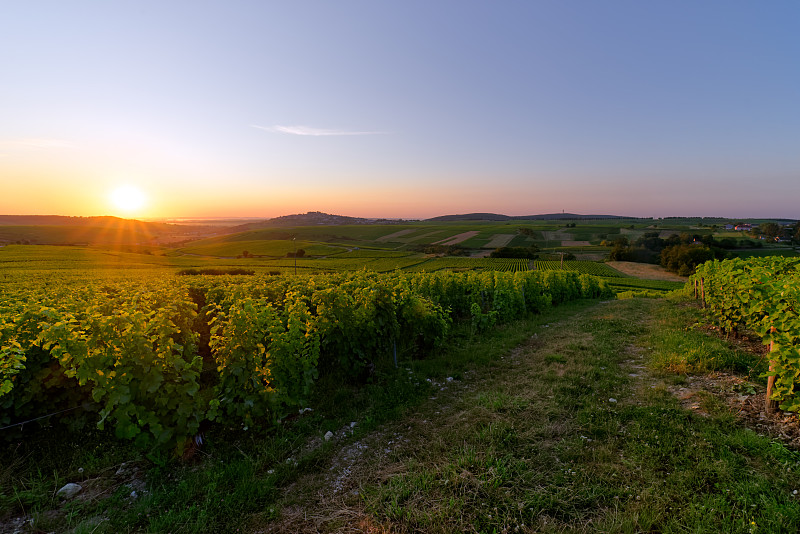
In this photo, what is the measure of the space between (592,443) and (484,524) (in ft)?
6.86

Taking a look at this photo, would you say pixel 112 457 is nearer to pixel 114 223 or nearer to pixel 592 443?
pixel 592 443

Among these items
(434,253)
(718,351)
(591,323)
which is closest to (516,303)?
(591,323)

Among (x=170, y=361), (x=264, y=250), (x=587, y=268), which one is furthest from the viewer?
(x=264, y=250)

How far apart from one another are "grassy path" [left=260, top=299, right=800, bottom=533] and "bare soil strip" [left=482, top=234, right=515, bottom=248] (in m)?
92.3

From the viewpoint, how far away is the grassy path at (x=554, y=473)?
10.9 ft

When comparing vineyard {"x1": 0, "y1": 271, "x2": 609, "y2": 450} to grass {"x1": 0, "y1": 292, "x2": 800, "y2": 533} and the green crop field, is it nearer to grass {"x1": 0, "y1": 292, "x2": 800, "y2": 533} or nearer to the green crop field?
grass {"x1": 0, "y1": 292, "x2": 800, "y2": 533}

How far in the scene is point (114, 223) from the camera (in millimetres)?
122938

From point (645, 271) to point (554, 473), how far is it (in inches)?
2931

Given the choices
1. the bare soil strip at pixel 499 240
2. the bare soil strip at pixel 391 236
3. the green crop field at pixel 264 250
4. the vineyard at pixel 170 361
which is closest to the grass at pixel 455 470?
the vineyard at pixel 170 361

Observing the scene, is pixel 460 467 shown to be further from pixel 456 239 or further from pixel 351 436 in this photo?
pixel 456 239

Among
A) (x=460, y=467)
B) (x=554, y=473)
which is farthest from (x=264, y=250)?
(x=554, y=473)

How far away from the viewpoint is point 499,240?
104688 mm

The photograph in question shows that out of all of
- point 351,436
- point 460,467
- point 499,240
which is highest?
point 499,240

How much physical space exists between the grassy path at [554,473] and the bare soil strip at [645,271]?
64536mm
